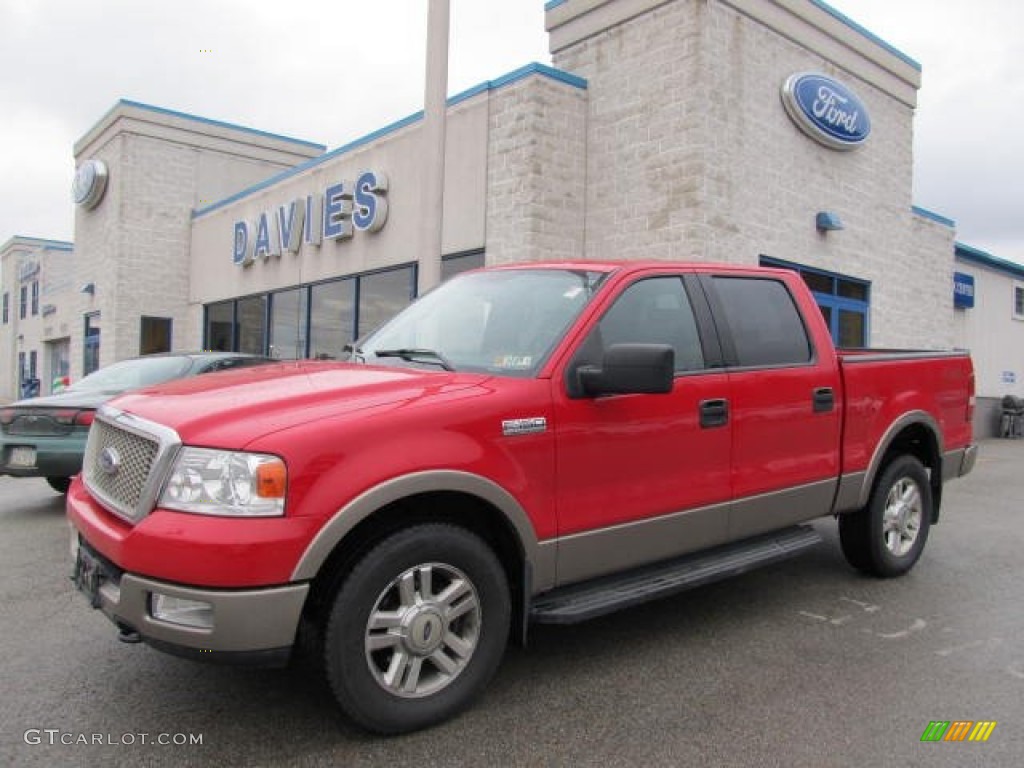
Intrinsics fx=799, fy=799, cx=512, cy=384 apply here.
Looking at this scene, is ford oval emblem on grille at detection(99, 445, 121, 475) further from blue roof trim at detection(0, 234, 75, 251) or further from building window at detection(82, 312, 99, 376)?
blue roof trim at detection(0, 234, 75, 251)

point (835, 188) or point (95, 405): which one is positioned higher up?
point (835, 188)

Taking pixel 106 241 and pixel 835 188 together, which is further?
pixel 106 241

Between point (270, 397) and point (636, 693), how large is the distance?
1.98 m

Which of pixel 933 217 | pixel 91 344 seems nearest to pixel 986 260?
pixel 933 217

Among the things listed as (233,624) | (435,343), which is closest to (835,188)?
(435,343)

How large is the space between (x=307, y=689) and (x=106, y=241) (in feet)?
71.3

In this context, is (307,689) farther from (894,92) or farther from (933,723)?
(894,92)

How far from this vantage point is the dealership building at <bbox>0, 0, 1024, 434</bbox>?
10.6 m

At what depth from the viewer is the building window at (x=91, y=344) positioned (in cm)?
2336

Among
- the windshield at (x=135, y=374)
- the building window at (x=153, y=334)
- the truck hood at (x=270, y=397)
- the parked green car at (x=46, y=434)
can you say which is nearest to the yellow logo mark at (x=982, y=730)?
the truck hood at (x=270, y=397)

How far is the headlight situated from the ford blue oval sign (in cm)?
1095

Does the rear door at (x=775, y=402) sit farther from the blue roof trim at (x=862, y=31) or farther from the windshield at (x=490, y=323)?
the blue roof trim at (x=862, y=31)

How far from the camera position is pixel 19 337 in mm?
41000

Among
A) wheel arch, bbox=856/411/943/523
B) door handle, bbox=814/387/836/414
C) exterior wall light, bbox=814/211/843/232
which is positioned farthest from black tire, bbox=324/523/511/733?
exterior wall light, bbox=814/211/843/232
